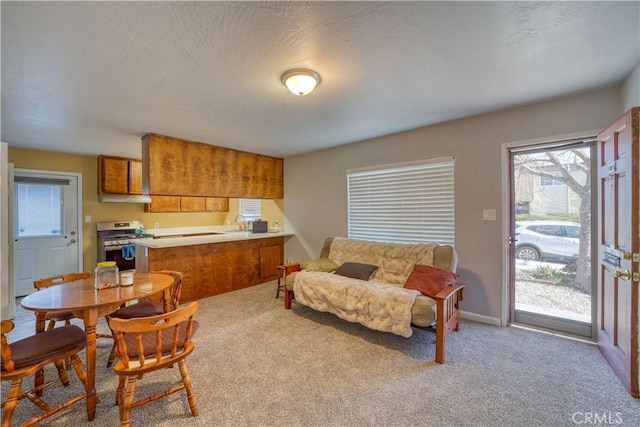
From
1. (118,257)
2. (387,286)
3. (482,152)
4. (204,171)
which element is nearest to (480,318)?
(387,286)

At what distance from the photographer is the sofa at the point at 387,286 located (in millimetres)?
2406

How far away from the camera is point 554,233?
285cm

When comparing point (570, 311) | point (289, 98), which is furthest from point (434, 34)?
point (570, 311)

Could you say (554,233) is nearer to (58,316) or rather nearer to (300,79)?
(300,79)

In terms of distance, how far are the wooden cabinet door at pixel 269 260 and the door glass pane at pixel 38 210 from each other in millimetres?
3319

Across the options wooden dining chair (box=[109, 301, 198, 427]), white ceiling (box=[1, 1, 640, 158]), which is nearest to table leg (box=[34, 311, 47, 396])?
wooden dining chair (box=[109, 301, 198, 427])

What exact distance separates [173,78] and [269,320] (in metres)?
2.58

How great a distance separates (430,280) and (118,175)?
5.27 metres

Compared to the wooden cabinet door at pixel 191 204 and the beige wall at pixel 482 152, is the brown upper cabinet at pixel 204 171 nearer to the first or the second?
the beige wall at pixel 482 152

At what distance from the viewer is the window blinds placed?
3428 millimetres

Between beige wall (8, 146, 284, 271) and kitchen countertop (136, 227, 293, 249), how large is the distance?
23cm

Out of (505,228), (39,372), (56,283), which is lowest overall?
(39,372)

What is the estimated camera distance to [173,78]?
217 centimetres

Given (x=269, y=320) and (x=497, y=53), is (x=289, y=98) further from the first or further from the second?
(x=269, y=320)
